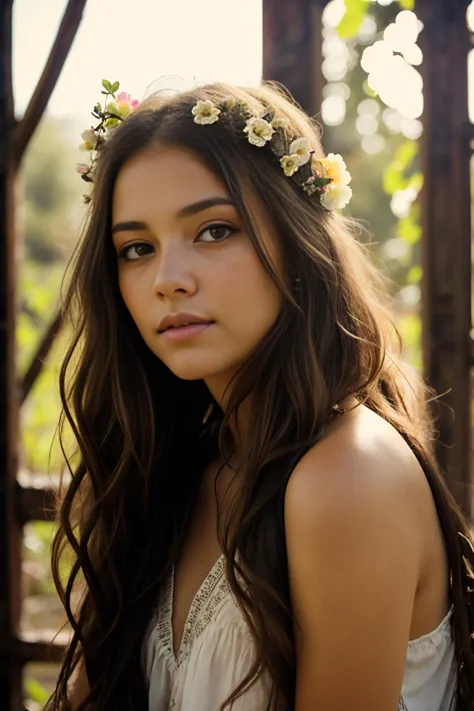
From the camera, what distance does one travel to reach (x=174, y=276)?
160 centimetres

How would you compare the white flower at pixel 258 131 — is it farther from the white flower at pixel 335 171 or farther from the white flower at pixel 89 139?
the white flower at pixel 89 139

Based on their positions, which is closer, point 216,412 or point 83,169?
point 83,169

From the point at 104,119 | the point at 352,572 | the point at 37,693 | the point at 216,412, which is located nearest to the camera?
the point at 352,572

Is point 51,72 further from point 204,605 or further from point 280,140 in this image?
point 204,605

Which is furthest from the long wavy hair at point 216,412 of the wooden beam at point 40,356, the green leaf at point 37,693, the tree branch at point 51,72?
the green leaf at point 37,693

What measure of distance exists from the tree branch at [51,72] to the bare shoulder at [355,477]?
4.74ft

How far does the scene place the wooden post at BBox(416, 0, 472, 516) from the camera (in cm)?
217

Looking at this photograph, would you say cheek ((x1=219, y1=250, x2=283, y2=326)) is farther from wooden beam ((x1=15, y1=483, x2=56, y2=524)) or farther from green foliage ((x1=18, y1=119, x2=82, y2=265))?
green foliage ((x1=18, y1=119, x2=82, y2=265))

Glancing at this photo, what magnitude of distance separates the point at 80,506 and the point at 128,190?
87cm

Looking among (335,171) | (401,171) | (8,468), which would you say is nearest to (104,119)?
(335,171)

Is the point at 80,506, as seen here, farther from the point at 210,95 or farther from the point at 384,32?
the point at 384,32

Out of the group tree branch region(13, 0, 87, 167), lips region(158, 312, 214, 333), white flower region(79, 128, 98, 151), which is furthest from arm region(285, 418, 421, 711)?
tree branch region(13, 0, 87, 167)

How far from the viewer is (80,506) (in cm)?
211

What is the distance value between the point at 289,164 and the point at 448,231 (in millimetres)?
736
